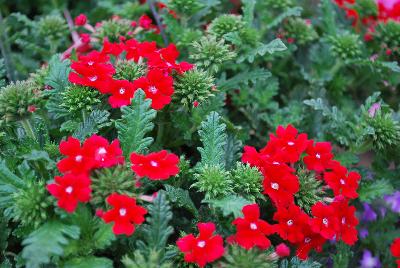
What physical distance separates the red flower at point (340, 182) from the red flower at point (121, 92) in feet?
2.75

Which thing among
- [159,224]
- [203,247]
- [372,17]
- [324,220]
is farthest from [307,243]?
[372,17]

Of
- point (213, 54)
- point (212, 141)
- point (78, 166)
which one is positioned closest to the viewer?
point (78, 166)

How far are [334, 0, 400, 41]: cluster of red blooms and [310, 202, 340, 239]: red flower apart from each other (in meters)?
→ 1.53

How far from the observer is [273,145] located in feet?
6.67

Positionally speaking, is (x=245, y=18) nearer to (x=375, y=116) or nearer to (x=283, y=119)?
(x=283, y=119)

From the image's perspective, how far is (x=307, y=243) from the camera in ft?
6.29

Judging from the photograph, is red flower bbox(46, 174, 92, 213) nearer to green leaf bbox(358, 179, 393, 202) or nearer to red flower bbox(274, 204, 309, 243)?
red flower bbox(274, 204, 309, 243)

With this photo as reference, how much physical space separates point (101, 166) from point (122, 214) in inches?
7.3

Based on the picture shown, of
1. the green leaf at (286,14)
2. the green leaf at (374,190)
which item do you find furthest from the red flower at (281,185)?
the green leaf at (286,14)

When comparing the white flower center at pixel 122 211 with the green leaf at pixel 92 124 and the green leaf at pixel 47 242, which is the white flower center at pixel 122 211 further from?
the green leaf at pixel 92 124

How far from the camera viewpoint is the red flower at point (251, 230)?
65.7 inches

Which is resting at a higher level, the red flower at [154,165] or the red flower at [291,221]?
the red flower at [154,165]

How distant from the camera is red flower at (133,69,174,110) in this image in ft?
6.26

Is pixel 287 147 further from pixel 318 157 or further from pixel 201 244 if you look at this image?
pixel 201 244
